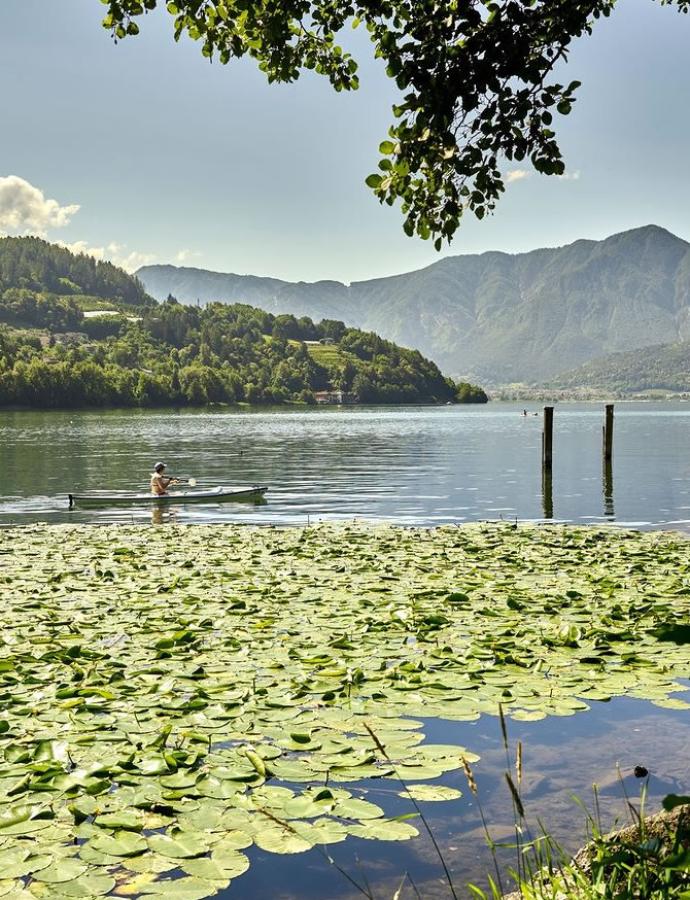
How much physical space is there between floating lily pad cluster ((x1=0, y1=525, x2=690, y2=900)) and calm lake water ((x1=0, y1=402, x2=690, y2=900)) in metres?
0.32

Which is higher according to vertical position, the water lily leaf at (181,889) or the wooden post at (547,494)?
the water lily leaf at (181,889)

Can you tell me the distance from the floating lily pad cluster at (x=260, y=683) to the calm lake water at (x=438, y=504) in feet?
1.05

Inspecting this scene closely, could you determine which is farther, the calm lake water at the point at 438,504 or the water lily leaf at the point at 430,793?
the water lily leaf at the point at 430,793

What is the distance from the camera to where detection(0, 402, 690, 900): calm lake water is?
7.29 metres

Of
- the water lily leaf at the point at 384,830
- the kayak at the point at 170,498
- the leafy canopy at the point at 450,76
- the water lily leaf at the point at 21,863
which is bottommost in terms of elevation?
the kayak at the point at 170,498

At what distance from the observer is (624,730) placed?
10.1 meters

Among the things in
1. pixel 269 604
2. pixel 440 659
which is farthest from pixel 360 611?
pixel 440 659

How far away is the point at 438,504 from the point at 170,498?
1239 cm

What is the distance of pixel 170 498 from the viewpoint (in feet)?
127

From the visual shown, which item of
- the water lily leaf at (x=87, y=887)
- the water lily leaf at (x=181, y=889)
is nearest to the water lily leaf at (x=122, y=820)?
the water lily leaf at (x=87, y=887)

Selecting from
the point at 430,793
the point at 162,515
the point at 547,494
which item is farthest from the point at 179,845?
the point at 547,494

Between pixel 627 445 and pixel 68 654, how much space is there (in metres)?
87.9

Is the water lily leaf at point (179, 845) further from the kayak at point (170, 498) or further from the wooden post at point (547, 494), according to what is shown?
the kayak at point (170, 498)

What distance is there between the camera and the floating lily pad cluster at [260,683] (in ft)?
22.9
